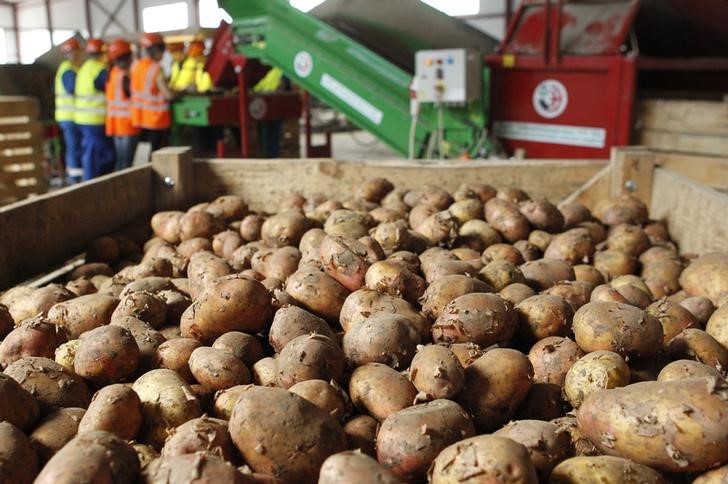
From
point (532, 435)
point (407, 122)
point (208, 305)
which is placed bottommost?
point (532, 435)

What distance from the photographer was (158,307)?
2244mm

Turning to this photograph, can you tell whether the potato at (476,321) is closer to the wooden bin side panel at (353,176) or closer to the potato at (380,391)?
the potato at (380,391)

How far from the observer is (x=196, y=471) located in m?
1.20

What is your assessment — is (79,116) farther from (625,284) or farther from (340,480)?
(340,480)

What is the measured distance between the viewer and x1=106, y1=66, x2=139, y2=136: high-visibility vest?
8.37 meters

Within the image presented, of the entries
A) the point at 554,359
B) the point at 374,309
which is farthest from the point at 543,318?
the point at 374,309

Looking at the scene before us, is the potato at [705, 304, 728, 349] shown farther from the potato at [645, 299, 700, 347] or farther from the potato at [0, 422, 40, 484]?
the potato at [0, 422, 40, 484]

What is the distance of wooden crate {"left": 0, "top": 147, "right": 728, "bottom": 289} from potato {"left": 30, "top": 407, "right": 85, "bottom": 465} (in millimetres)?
1574

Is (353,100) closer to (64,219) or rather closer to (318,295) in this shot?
(64,219)

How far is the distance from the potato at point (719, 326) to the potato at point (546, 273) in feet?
1.81

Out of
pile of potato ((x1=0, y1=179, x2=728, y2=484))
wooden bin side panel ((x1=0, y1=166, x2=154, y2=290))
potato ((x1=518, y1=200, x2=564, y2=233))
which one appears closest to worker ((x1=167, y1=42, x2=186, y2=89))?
wooden bin side panel ((x1=0, y1=166, x2=154, y2=290))

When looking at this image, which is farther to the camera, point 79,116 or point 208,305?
point 79,116

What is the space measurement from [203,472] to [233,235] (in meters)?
1.97

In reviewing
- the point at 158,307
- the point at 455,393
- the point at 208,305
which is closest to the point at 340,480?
the point at 455,393
